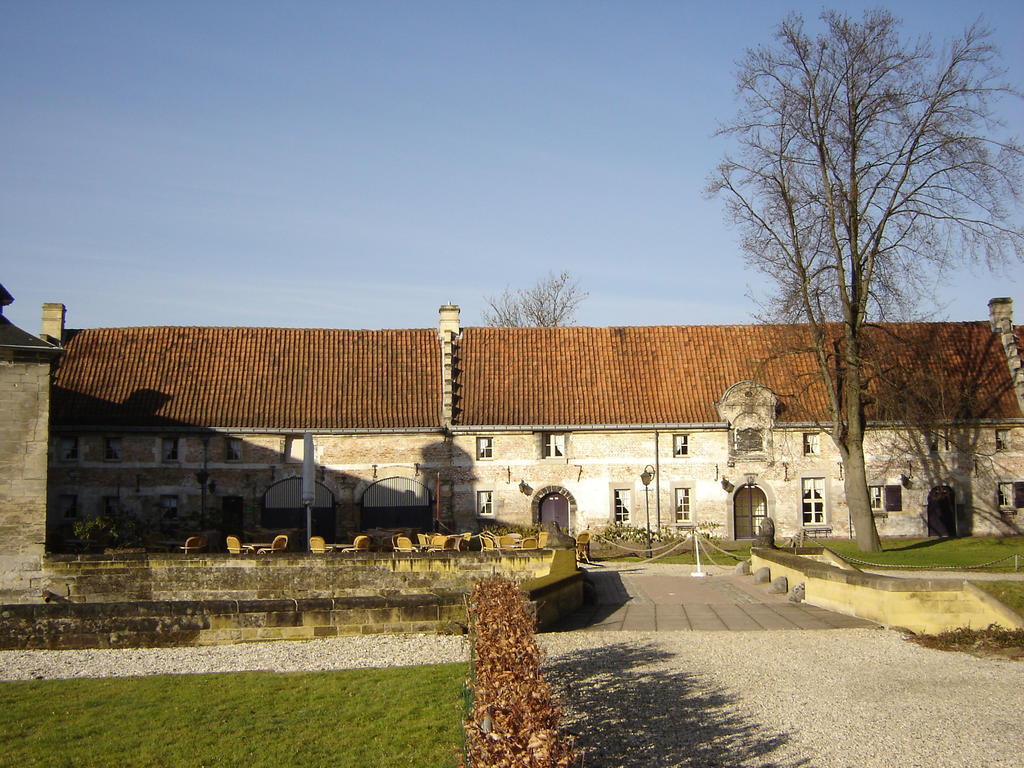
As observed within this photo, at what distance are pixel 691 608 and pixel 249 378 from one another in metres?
21.9

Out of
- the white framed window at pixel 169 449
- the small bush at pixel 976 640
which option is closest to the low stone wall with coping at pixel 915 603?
the small bush at pixel 976 640

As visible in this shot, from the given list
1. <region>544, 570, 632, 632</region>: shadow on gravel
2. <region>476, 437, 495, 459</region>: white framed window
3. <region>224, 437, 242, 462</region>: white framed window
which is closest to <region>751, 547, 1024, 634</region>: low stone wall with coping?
<region>544, 570, 632, 632</region>: shadow on gravel

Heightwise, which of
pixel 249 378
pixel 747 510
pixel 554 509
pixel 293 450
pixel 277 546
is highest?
pixel 249 378

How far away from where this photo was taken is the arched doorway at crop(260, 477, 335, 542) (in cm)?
3294

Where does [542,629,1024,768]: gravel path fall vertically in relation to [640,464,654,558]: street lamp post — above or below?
below

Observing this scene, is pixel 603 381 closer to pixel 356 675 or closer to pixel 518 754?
pixel 356 675

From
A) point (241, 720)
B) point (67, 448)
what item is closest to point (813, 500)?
point (67, 448)

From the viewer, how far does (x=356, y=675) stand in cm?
1180

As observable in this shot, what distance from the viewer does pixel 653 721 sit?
959 centimetres

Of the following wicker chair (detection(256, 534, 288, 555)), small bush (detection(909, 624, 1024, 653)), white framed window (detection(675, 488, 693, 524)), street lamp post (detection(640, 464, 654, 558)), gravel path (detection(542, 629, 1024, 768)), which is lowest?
gravel path (detection(542, 629, 1024, 768))

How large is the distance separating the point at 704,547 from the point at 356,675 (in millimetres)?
19823

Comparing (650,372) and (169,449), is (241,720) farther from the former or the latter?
(650,372)

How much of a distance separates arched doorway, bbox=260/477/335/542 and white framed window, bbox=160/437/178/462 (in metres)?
3.21

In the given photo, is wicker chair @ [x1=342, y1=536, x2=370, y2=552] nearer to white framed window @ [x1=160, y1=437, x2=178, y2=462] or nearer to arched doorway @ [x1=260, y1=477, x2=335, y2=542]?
arched doorway @ [x1=260, y1=477, x2=335, y2=542]
